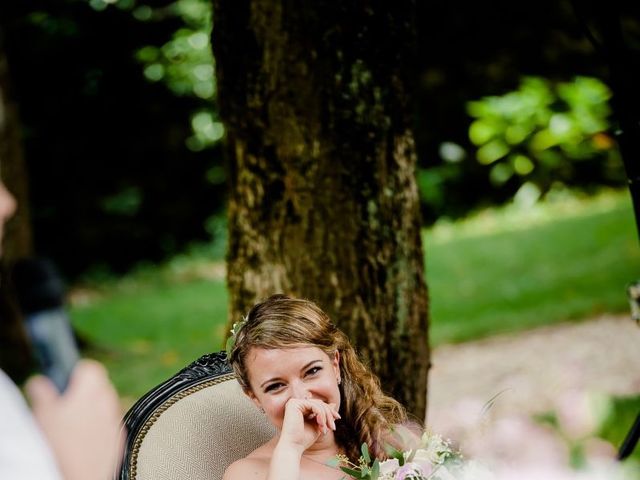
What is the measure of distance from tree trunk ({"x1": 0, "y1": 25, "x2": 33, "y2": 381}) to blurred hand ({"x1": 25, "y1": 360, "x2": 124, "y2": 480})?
387 mm

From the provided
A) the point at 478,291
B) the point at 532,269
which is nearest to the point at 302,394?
the point at 478,291

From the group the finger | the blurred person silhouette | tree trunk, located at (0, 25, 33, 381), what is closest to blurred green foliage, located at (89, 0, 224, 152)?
tree trunk, located at (0, 25, 33, 381)

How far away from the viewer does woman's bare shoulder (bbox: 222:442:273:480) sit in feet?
6.69

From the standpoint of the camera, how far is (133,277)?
42.1ft

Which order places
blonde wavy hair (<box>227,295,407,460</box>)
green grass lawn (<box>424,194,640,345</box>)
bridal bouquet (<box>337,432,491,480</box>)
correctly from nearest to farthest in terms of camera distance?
bridal bouquet (<box>337,432,491,480</box>)
blonde wavy hair (<box>227,295,407,460</box>)
green grass lawn (<box>424,194,640,345</box>)

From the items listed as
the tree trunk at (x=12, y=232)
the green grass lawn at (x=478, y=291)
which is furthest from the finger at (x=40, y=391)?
the green grass lawn at (x=478, y=291)

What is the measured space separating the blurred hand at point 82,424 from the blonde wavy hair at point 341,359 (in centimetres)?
42

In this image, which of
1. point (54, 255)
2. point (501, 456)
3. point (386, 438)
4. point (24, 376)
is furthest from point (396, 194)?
point (54, 255)

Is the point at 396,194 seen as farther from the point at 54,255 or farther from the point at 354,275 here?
the point at 54,255

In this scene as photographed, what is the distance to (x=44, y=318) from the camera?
A: 6.29m

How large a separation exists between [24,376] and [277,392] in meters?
5.75

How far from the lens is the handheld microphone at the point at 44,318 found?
6.12 meters

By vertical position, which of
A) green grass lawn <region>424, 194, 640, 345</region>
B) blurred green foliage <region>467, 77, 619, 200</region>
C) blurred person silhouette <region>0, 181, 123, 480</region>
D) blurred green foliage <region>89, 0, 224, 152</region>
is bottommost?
green grass lawn <region>424, 194, 640, 345</region>

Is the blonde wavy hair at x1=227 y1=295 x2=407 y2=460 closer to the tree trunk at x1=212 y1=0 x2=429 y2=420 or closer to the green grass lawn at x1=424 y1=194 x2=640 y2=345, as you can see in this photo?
the tree trunk at x1=212 y1=0 x2=429 y2=420
